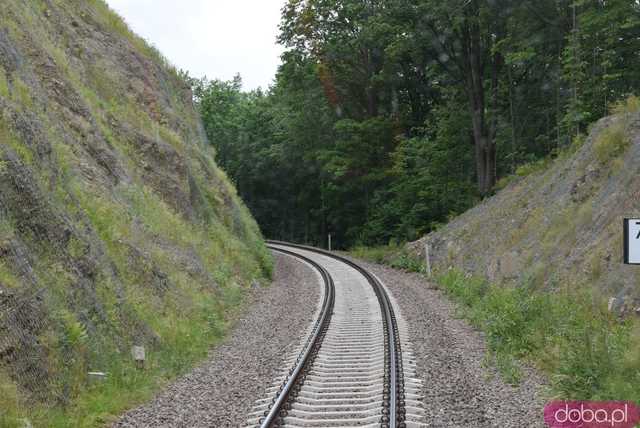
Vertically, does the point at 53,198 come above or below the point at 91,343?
above

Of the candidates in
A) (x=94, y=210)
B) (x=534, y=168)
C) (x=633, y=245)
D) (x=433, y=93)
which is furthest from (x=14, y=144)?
(x=433, y=93)

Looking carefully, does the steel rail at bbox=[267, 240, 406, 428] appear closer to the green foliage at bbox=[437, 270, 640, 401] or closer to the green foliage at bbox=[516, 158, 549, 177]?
the green foliage at bbox=[437, 270, 640, 401]

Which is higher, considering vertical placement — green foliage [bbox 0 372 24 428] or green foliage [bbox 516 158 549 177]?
green foliage [bbox 516 158 549 177]

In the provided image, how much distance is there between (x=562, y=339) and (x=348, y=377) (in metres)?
3.85

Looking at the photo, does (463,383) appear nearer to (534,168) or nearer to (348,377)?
(348,377)

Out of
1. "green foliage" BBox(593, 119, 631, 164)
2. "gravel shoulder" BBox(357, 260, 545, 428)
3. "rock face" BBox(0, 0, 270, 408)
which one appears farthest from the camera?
"green foliage" BBox(593, 119, 631, 164)

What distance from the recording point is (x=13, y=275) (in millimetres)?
8781

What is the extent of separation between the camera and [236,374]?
35.0 ft

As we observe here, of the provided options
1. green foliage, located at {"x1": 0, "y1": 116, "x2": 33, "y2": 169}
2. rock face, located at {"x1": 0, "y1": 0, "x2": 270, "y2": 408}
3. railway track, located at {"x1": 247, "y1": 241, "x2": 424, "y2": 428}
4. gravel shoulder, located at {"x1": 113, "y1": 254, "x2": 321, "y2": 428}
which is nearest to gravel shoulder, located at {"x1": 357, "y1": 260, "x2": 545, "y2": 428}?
railway track, located at {"x1": 247, "y1": 241, "x2": 424, "y2": 428}

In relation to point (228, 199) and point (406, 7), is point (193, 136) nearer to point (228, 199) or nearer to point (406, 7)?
point (228, 199)

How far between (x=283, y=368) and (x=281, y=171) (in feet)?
167

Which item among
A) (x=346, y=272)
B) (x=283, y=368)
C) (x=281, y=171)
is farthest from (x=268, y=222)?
(x=283, y=368)

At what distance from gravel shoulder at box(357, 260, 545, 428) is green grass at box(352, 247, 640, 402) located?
289 mm

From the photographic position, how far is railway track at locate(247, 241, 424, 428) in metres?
7.86
